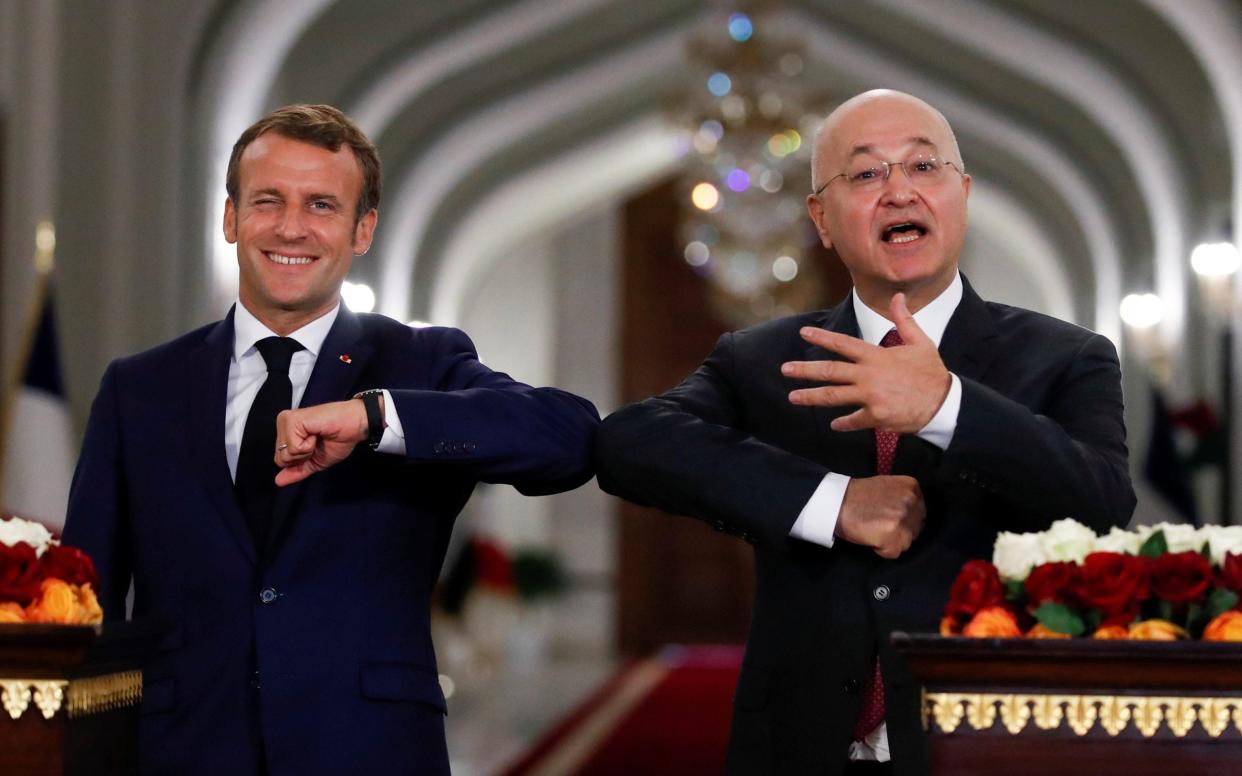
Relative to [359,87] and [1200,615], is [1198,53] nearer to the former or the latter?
[359,87]

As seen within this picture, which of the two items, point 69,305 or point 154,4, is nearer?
point 69,305

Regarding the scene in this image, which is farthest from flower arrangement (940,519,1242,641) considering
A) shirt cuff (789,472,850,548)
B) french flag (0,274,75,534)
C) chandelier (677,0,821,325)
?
chandelier (677,0,821,325)

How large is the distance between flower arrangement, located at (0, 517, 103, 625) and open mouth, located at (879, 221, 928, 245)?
1.35m

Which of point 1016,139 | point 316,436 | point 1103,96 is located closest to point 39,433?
point 316,436

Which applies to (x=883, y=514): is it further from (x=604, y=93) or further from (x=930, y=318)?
(x=604, y=93)

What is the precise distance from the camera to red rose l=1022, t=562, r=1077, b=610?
2.25m

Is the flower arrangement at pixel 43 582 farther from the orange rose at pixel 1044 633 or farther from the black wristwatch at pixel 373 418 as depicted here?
the orange rose at pixel 1044 633

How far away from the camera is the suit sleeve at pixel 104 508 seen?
284 centimetres

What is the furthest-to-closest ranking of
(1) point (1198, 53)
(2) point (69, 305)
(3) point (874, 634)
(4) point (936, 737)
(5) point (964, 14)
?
(5) point (964, 14) → (1) point (1198, 53) → (2) point (69, 305) → (3) point (874, 634) → (4) point (936, 737)

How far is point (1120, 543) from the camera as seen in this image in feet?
7.77

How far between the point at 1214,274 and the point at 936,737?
10180 mm

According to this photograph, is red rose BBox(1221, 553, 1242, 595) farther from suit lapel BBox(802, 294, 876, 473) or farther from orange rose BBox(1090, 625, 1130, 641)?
suit lapel BBox(802, 294, 876, 473)

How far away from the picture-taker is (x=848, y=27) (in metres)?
15.7

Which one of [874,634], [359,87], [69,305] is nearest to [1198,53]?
[359,87]
